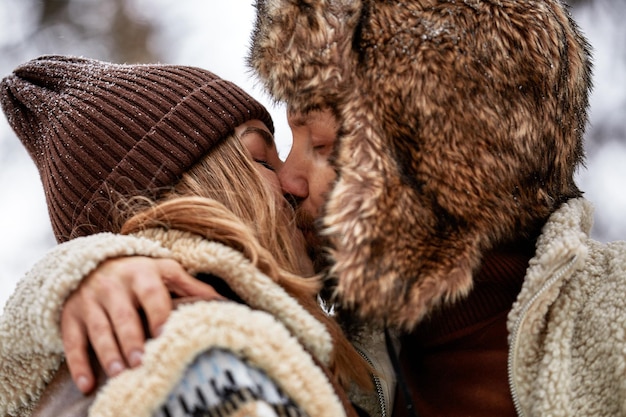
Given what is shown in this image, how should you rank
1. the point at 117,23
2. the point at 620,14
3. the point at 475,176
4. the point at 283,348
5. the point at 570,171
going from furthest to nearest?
the point at 117,23
the point at 620,14
the point at 570,171
the point at 475,176
the point at 283,348

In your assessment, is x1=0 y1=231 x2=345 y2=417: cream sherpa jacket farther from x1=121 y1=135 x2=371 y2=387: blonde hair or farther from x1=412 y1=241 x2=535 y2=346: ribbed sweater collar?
x1=412 y1=241 x2=535 y2=346: ribbed sweater collar

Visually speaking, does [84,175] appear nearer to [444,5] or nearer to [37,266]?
[37,266]

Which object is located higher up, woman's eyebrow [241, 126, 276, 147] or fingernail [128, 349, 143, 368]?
woman's eyebrow [241, 126, 276, 147]

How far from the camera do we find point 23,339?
74 centimetres

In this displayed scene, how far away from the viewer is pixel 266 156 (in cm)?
121

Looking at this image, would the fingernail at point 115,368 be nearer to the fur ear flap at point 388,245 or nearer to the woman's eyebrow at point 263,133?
the fur ear flap at point 388,245

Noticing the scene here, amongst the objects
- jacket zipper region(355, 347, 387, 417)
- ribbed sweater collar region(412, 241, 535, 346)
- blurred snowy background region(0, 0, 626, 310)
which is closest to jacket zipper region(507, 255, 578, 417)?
ribbed sweater collar region(412, 241, 535, 346)

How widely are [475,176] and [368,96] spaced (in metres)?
0.21

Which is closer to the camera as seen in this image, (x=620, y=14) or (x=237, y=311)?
(x=237, y=311)

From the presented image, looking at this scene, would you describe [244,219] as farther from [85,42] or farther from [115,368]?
[85,42]

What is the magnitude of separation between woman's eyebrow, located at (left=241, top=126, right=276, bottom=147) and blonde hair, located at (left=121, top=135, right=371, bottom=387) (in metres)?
0.04

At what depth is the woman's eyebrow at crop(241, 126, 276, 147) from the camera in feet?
3.93

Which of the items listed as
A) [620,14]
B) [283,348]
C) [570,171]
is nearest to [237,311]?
[283,348]

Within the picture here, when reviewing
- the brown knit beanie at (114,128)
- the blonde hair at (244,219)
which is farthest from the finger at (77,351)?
the brown knit beanie at (114,128)
